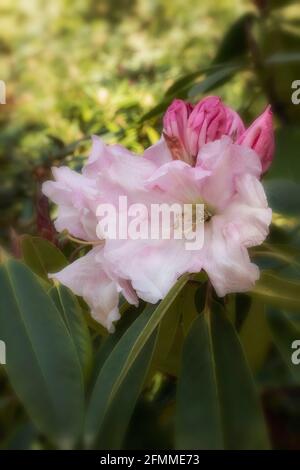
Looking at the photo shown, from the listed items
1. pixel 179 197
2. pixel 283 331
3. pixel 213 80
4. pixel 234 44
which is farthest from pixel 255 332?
pixel 234 44

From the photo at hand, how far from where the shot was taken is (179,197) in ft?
1.78

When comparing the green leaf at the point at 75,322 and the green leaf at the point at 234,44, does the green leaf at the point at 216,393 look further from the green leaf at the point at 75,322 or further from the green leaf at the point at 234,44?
the green leaf at the point at 234,44

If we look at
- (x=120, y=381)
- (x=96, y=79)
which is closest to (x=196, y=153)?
(x=120, y=381)

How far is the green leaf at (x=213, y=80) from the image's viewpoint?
792 mm

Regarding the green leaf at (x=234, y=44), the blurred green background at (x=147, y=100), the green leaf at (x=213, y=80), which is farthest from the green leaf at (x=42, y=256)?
the green leaf at (x=234, y=44)

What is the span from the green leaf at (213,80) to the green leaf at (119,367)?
33 cm

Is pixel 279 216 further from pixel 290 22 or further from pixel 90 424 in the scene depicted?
pixel 290 22

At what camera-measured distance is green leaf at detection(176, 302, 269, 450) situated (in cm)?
48

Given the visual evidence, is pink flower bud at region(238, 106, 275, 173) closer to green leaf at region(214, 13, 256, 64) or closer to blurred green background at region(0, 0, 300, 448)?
blurred green background at region(0, 0, 300, 448)

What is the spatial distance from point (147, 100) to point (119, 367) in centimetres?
70

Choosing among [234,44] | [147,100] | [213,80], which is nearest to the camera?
[213,80]

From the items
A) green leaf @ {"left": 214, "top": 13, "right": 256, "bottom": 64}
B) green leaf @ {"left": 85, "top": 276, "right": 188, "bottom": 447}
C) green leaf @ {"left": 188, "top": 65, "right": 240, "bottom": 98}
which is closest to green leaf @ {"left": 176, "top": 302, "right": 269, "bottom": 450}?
green leaf @ {"left": 85, "top": 276, "right": 188, "bottom": 447}

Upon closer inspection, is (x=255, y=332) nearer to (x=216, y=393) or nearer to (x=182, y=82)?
(x=216, y=393)

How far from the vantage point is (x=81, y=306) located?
63 cm
